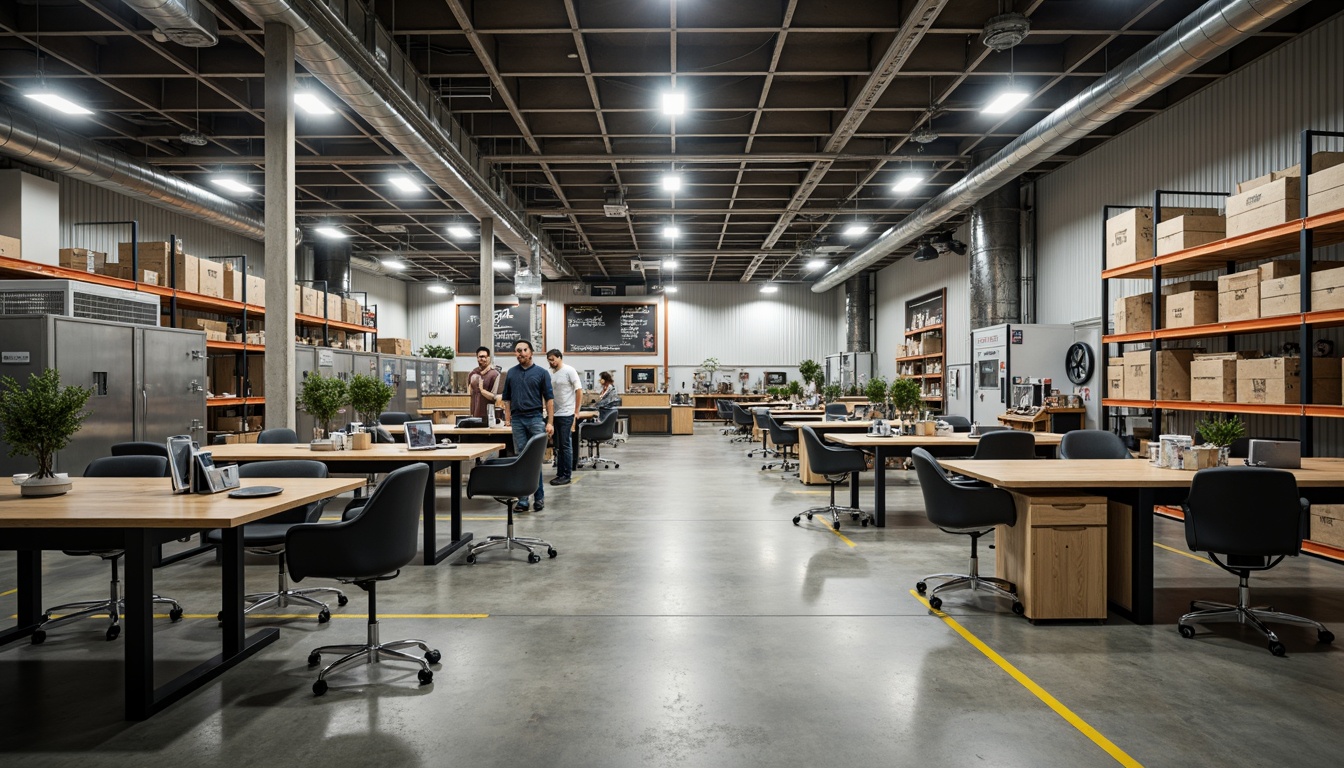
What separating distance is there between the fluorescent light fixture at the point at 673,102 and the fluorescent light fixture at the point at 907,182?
3.78m

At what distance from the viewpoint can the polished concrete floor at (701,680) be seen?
90.7 inches

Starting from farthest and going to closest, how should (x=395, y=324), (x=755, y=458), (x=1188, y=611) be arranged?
(x=395, y=324), (x=755, y=458), (x=1188, y=611)

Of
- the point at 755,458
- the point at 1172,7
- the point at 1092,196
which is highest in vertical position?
the point at 1172,7

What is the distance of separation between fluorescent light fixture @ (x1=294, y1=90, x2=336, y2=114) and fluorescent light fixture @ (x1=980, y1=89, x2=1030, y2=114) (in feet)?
22.4

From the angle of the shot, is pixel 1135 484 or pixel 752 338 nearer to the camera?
pixel 1135 484

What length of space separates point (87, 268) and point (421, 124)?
4.23 meters

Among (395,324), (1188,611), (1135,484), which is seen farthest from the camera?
(395,324)

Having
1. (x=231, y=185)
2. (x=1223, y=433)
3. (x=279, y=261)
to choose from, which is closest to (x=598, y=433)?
(x=279, y=261)

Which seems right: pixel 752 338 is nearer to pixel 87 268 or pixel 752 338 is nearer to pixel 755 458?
pixel 755 458

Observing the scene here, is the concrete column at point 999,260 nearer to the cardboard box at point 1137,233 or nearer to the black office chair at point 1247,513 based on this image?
the cardboard box at point 1137,233

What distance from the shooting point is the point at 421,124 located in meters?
6.91

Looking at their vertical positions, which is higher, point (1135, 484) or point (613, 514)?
point (1135, 484)

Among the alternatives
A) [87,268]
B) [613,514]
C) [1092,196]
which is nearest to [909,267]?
[1092,196]

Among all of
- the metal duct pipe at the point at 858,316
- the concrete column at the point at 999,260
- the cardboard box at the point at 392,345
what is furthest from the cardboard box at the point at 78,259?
the metal duct pipe at the point at 858,316
